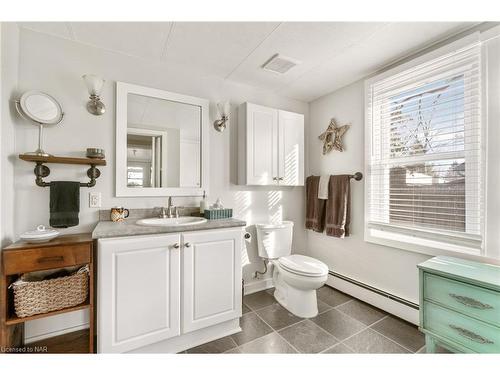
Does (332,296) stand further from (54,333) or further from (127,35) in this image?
(127,35)

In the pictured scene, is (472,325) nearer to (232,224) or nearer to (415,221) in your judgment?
(415,221)

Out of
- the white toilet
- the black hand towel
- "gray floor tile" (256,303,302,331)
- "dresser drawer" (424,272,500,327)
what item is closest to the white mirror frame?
the black hand towel

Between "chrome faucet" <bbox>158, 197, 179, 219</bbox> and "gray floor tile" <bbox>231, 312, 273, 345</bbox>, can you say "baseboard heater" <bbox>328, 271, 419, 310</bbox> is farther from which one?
"chrome faucet" <bbox>158, 197, 179, 219</bbox>

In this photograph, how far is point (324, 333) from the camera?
67.7 inches

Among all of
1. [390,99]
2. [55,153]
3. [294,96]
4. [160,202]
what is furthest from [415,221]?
[55,153]

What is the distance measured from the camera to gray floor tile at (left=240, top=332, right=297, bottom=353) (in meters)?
1.54

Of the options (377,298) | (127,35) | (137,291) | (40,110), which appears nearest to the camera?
(137,291)

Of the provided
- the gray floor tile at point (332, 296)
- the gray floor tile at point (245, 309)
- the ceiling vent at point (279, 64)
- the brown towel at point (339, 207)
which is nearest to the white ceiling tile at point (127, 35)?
the ceiling vent at point (279, 64)

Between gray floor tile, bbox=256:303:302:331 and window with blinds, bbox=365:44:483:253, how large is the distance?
107 centimetres

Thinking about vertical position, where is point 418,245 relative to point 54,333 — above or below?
above

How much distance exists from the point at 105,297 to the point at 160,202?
2.74 ft

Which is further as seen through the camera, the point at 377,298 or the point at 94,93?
the point at 377,298

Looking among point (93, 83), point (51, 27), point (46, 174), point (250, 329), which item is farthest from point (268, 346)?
point (51, 27)

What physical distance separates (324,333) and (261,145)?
68.3 inches
